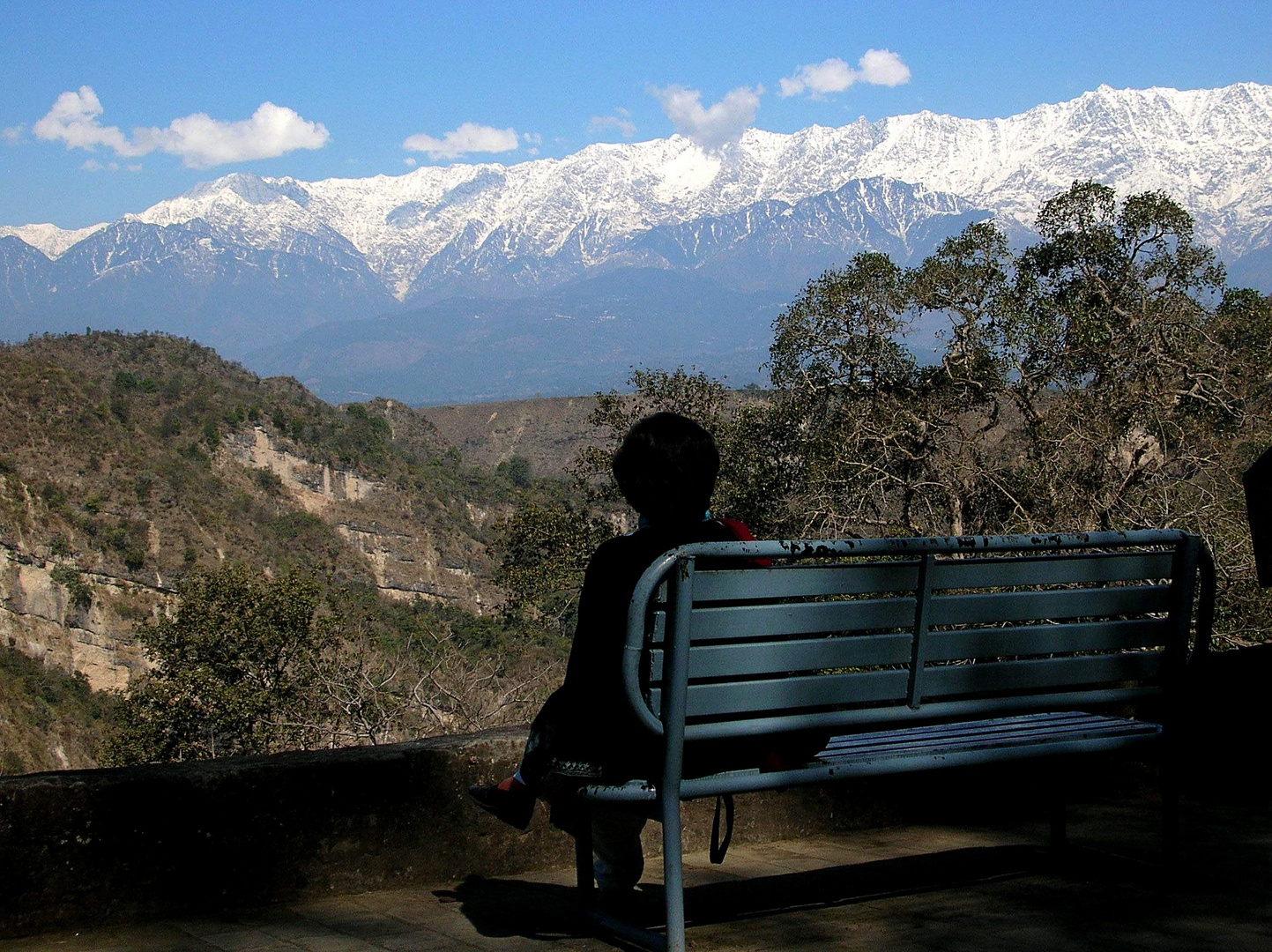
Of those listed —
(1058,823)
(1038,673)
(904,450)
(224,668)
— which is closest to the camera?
(1038,673)

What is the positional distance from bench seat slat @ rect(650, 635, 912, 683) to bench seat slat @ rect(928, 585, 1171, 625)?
5.6 inches

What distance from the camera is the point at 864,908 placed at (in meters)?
2.85

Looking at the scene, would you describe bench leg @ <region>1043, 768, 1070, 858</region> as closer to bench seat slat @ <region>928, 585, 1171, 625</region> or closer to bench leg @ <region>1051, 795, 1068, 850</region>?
bench leg @ <region>1051, 795, 1068, 850</region>

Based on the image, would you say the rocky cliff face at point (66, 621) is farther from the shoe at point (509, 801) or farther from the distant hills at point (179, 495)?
the shoe at point (509, 801)

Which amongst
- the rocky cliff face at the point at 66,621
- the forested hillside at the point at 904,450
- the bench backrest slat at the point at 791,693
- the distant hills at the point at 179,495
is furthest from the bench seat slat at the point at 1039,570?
the rocky cliff face at the point at 66,621

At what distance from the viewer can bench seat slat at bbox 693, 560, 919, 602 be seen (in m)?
2.28

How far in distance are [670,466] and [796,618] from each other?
45cm

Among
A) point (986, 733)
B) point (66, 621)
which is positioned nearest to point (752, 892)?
point (986, 733)

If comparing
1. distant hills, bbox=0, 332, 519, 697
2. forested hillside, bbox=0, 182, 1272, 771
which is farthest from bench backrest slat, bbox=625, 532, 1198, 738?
distant hills, bbox=0, 332, 519, 697

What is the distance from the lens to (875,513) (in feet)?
50.6

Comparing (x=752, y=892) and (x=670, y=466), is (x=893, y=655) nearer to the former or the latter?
(x=670, y=466)

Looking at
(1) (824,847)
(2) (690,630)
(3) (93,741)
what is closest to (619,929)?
(2) (690,630)

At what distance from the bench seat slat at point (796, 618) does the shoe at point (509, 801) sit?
0.64 m

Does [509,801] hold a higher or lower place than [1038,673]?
lower
